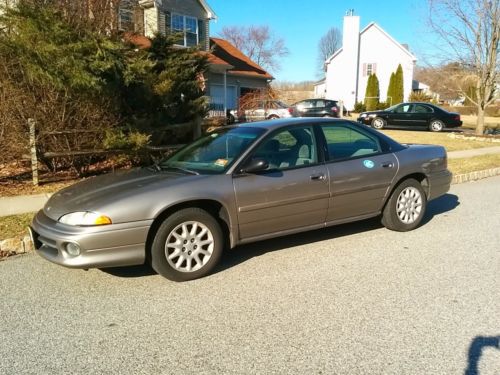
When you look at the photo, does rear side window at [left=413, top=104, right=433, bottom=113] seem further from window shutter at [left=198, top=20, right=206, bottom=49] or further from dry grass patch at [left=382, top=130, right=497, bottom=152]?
window shutter at [left=198, top=20, right=206, bottom=49]

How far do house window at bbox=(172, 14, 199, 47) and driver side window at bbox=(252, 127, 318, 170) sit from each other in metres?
21.5

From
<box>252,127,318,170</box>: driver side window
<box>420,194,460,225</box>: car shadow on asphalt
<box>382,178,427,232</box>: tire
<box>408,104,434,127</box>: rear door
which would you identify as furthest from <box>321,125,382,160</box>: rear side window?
<box>408,104,434,127</box>: rear door

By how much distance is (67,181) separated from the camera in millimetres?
8641

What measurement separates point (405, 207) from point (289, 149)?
72.1 inches

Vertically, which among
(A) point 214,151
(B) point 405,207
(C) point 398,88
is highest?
(C) point 398,88

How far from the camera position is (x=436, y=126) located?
21719 millimetres

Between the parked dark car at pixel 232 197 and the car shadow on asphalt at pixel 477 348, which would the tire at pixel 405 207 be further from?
the car shadow on asphalt at pixel 477 348

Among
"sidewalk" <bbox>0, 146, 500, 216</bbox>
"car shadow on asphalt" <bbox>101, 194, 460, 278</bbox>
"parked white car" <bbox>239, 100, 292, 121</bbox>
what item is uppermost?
"parked white car" <bbox>239, 100, 292, 121</bbox>

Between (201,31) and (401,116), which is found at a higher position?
(201,31)

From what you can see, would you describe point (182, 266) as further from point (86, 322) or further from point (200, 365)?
point (200, 365)

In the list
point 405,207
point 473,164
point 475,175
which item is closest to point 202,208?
point 405,207

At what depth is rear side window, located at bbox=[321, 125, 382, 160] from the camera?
5176mm

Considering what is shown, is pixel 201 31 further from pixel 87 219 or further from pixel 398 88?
pixel 87 219

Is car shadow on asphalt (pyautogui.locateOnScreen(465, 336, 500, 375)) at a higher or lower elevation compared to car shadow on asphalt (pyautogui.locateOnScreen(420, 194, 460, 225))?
lower
